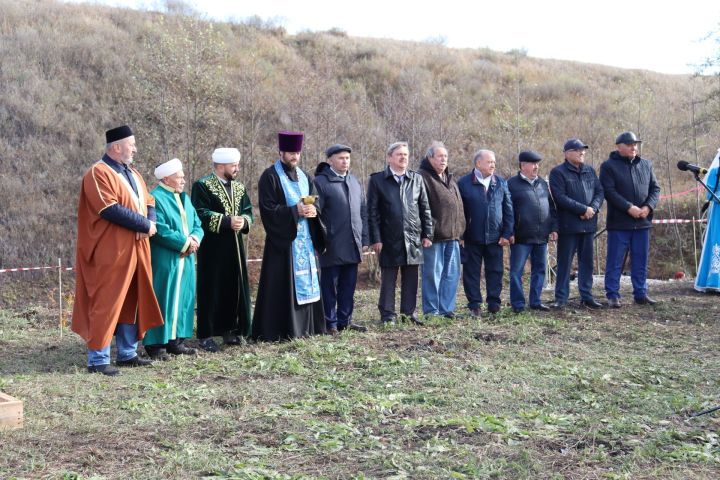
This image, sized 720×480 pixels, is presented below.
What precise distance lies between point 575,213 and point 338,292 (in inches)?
126

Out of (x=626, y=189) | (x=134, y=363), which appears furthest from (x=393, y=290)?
(x=626, y=189)

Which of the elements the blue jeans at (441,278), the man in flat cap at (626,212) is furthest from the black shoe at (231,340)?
the man in flat cap at (626,212)

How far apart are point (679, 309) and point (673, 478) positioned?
618 cm

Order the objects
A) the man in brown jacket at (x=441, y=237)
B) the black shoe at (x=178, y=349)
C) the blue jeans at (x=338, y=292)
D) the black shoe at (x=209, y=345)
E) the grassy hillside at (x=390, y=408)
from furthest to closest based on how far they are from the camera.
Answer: the man in brown jacket at (x=441, y=237) → the blue jeans at (x=338, y=292) → the black shoe at (x=209, y=345) → the black shoe at (x=178, y=349) → the grassy hillside at (x=390, y=408)

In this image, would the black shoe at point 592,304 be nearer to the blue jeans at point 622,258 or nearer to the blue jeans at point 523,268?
the blue jeans at point 622,258

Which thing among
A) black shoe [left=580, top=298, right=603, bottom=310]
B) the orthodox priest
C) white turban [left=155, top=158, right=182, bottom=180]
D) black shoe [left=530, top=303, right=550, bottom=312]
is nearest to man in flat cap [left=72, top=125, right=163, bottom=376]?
white turban [left=155, top=158, right=182, bottom=180]

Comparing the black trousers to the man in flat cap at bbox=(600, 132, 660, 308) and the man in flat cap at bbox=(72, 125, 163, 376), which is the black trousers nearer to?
the man in flat cap at bbox=(600, 132, 660, 308)

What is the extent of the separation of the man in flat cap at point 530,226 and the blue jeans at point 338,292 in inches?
85.8

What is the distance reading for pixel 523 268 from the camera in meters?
9.82

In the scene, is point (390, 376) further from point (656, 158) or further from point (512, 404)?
point (656, 158)

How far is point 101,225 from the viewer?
279 inches

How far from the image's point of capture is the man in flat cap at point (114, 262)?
6.96 metres

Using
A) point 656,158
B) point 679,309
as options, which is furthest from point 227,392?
point 656,158

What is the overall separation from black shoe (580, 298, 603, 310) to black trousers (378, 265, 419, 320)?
8.04 ft
